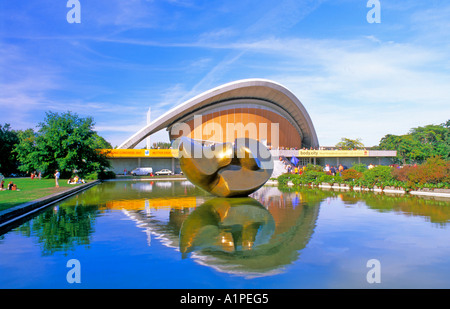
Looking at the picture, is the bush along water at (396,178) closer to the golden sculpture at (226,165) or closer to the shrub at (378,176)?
the shrub at (378,176)

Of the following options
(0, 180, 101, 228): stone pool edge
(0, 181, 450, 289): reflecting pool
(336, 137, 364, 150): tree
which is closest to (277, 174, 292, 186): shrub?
(0, 181, 450, 289): reflecting pool

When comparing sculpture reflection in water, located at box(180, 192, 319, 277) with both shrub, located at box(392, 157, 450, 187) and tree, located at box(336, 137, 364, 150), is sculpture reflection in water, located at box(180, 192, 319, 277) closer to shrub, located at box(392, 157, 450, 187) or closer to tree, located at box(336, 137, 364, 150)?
shrub, located at box(392, 157, 450, 187)

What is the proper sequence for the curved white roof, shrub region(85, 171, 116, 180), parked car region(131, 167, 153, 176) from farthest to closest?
the curved white roof, parked car region(131, 167, 153, 176), shrub region(85, 171, 116, 180)

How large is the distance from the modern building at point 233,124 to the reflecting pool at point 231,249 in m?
29.1

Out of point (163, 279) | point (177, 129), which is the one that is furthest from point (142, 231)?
point (177, 129)

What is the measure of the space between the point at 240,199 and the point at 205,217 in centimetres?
444

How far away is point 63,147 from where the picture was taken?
88.5 ft

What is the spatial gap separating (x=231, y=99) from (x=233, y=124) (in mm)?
3416

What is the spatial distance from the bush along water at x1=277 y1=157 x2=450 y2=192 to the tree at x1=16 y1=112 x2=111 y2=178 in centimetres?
1727

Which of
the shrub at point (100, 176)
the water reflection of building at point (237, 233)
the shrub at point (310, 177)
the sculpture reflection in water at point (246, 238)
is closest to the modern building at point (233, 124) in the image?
the shrub at point (100, 176)

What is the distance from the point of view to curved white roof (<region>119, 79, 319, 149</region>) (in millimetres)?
41500

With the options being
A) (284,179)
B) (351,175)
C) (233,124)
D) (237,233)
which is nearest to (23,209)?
(237,233)

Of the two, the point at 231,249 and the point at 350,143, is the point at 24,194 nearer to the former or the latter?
the point at 231,249

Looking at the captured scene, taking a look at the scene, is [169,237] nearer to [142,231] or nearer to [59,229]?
[142,231]
